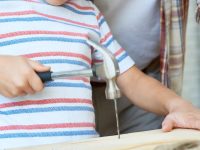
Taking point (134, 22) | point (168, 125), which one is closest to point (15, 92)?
point (168, 125)

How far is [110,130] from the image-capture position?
1.20m

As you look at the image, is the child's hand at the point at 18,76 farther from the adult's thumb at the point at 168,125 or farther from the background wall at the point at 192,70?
the background wall at the point at 192,70

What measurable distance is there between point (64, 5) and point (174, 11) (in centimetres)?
31

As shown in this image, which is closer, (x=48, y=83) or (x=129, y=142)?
(x=129, y=142)

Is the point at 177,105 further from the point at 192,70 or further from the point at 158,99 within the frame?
the point at 192,70

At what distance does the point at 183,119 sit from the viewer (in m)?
0.75

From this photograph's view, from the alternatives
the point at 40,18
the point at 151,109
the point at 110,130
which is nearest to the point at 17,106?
the point at 40,18

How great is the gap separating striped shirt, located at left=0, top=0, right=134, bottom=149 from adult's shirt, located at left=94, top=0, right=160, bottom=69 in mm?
200

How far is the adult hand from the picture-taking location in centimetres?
73

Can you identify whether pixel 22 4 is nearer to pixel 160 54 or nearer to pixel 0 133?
pixel 0 133

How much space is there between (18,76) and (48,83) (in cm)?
12

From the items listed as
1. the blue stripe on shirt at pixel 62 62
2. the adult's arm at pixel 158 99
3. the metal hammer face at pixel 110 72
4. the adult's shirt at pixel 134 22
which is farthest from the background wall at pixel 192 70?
the metal hammer face at pixel 110 72

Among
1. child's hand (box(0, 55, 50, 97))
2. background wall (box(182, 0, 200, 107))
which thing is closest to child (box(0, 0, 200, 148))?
child's hand (box(0, 55, 50, 97))

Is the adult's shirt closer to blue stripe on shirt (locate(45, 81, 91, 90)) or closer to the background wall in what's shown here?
blue stripe on shirt (locate(45, 81, 91, 90))
